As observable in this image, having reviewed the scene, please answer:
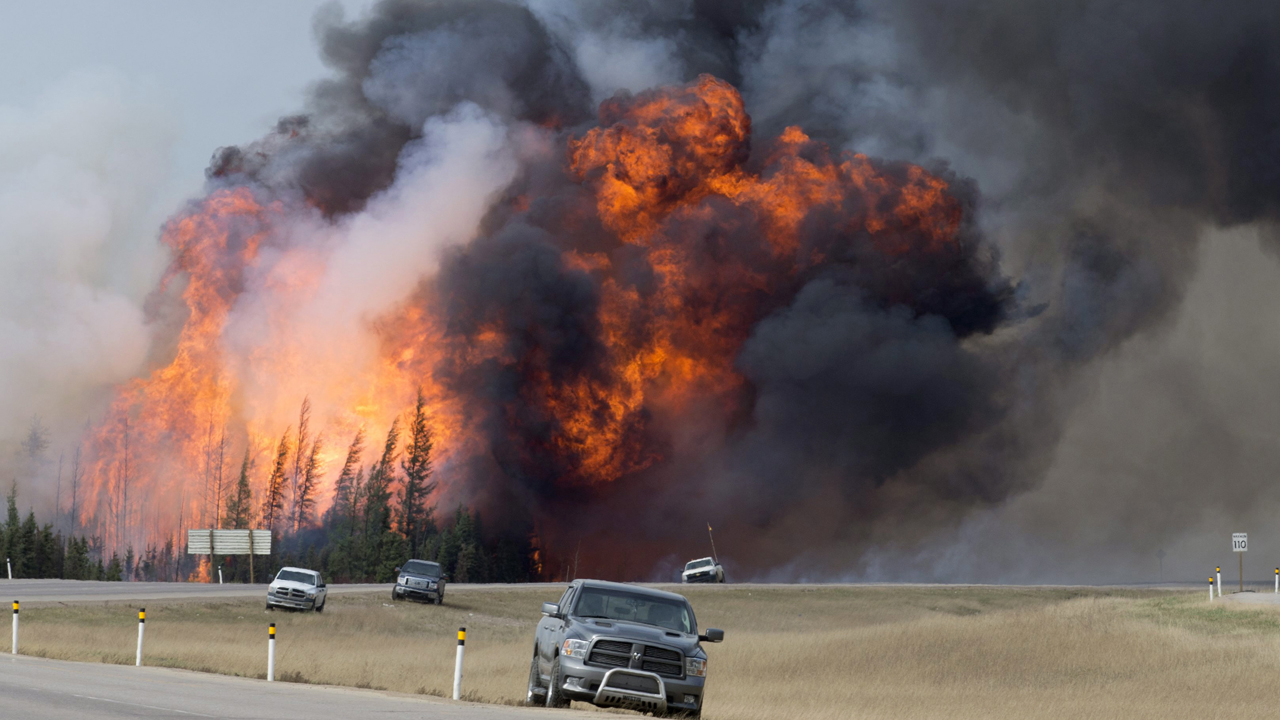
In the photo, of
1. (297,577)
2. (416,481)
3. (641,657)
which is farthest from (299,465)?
(641,657)

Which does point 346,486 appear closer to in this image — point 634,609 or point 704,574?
point 704,574

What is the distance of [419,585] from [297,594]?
26.6 ft

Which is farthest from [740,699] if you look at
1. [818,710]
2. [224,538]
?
[224,538]

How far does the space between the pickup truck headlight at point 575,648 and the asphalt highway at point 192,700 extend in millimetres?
963

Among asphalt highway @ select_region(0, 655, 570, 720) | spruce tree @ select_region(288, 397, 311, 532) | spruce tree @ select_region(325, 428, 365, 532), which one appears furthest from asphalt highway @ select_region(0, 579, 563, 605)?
spruce tree @ select_region(288, 397, 311, 532)

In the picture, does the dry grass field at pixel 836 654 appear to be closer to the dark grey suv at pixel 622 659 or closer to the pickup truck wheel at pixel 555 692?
the dark grey suv at pixel 622 659

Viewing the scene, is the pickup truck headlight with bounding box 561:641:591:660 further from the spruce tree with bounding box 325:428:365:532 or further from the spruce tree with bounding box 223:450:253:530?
the spruce tree with bounding box 223:450:253:530

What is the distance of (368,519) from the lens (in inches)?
4031

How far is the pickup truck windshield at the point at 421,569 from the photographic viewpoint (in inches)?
2317

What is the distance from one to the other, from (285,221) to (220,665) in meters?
76.8

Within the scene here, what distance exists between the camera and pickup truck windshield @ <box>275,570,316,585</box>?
51.8 m

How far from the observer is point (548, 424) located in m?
101

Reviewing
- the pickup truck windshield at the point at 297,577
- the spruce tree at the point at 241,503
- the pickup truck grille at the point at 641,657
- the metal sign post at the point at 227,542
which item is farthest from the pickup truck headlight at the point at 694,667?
the spruce tree at the point at 241,503

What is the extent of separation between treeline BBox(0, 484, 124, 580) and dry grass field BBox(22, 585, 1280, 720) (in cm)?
4691
